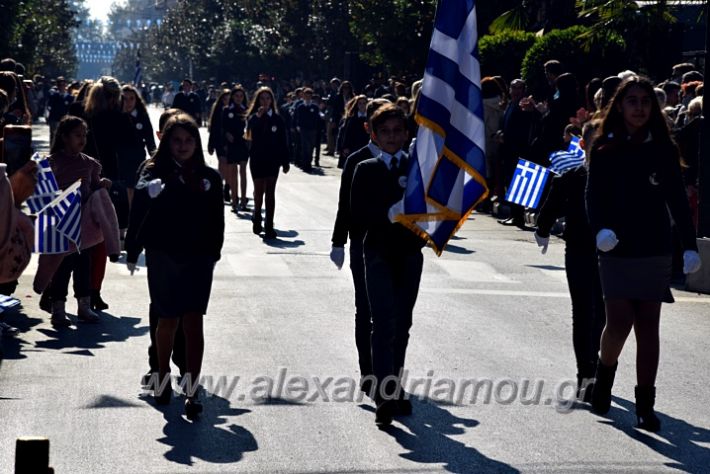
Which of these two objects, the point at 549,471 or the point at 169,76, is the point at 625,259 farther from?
the point at 169,76

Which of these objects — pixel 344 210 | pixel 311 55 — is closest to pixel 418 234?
pixel 344 210

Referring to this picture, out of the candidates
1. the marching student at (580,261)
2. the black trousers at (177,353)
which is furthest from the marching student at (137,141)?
the marching student at (580,261)

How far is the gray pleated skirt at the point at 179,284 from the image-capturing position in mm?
7988

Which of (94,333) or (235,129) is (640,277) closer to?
A: (94,333)

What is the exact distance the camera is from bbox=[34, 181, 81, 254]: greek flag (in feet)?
35.3

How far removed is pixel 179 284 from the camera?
26.2 ft

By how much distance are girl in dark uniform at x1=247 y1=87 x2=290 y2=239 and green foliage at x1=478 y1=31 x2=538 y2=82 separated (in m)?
8.63

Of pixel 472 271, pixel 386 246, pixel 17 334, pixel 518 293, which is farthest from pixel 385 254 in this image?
pixel 472 271

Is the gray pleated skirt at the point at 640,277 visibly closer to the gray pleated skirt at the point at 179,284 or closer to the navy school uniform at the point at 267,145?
the gray pleated skirt at the point at 179,284

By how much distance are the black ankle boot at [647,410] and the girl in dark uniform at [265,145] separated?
9.98 metres

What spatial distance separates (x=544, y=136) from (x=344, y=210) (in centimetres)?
965

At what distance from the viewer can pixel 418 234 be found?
7.75 meters

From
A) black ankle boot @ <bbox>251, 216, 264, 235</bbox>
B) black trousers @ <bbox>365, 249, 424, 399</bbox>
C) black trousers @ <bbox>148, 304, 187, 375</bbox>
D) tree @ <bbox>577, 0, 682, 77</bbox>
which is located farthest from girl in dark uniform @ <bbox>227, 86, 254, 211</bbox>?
black trousers @ <bbox>365, 249, 424, 399</bbox>

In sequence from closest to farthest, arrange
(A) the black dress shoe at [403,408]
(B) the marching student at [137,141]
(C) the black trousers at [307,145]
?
1. (A) the black dress shoe at [403,408]
2. (B) the marching student at [137,141]
3. (C) the black trousers at [307,145]
